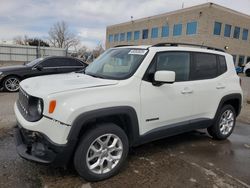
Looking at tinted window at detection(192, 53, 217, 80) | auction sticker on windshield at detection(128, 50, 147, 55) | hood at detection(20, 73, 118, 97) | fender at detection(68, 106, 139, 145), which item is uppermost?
auction sticker on windshield at detection(128, 50, 147, 55)

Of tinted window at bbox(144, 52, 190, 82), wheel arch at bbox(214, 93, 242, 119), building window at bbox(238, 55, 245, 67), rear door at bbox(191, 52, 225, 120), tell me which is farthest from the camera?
building window at bbox(238, 55, 245, 67)

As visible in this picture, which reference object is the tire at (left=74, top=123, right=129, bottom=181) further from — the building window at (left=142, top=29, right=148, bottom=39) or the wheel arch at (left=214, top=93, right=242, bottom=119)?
the building window at (left=142, top=29, right=148, bottom=39)

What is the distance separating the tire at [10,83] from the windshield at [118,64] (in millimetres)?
6279

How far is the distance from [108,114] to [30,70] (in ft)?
24.5

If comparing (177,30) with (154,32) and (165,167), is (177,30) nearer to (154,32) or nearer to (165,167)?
(154,32)

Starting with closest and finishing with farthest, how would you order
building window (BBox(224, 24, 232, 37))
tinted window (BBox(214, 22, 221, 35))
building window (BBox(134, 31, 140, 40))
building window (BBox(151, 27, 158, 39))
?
tinted window (BBox(214, 22, 221, 35))
building window (BBox(224, 24, 232, 37))
building window (BBox(151, 27, 158, 39))
building window (BBox(134, 31, 140, 40))

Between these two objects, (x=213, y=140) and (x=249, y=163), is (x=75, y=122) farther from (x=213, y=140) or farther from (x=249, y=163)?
(x=213, y=140)

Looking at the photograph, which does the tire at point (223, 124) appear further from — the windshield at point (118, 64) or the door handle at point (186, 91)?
the windshield at point (118, 64)

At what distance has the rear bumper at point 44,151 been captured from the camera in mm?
2697

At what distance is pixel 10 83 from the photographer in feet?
30.3

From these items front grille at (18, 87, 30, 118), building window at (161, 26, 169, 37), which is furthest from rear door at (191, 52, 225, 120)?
building window at (161, 26, 169, 37)

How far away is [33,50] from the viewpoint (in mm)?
27750

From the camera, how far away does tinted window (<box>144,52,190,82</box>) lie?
3.57 meters

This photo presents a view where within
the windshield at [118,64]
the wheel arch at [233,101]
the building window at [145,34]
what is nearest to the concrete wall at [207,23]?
the building window at [145,34]
